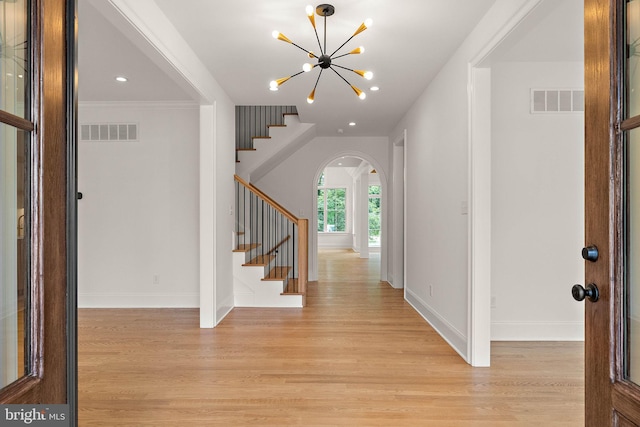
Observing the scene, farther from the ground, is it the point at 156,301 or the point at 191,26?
the point at 191,26

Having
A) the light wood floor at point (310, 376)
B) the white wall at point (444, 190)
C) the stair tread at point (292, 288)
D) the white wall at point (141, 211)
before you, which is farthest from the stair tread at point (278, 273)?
the white wall at point (444, 190)

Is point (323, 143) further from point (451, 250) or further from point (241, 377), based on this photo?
point (241, 377)

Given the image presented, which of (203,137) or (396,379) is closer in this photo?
(396,379)

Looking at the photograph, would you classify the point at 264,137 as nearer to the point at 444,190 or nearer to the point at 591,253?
the point at 444,190

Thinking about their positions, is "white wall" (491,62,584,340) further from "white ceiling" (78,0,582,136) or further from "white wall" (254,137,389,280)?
"white wall" (254,137,389,280)

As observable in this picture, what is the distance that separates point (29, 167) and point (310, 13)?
1.86 meters

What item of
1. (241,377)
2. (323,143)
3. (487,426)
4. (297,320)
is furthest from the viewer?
(323,143)

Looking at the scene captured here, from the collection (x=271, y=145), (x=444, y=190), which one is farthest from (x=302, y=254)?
(x=444, y=190)

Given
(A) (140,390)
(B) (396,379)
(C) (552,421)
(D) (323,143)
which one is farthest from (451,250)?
(D) (323,143)

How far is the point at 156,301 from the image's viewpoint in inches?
197

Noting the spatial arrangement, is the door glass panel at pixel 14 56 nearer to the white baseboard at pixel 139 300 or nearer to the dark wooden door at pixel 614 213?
the dark wooden door at pixel 614 213

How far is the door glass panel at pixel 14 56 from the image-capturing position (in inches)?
44.6

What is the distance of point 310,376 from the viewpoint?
279 cm

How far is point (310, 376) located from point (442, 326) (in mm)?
1611
